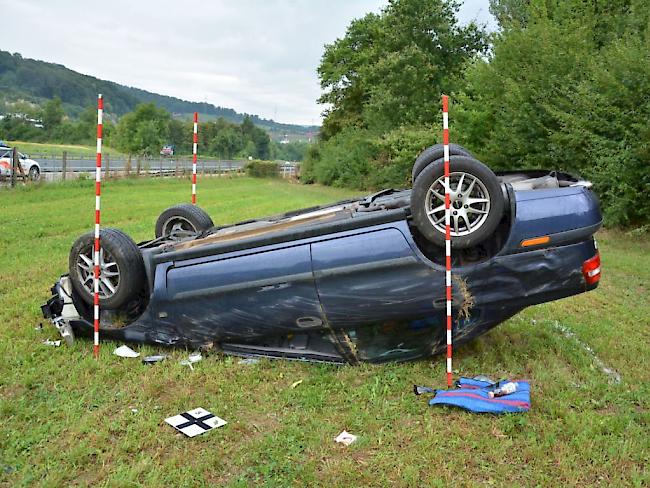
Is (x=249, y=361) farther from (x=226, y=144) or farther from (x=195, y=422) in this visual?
(x=226, y=144)

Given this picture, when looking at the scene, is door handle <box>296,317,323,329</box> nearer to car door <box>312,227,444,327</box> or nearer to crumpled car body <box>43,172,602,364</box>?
crumpled car body <box>43,172,602,364</box>

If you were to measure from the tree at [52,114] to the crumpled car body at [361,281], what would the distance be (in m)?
110

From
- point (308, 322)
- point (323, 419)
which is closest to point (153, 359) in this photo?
point (308, 322)

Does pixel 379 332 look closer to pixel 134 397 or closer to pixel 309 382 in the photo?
pixel 309 382

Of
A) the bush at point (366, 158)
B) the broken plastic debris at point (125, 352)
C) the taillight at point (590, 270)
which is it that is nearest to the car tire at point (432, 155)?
the taillight at point (590, 270)

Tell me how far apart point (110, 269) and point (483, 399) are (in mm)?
3191

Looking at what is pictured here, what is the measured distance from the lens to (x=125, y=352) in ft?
15.3

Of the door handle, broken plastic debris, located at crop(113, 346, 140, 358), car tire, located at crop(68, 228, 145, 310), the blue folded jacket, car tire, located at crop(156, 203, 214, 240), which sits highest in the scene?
car tire, located at crop(156, 203, 214, 240)

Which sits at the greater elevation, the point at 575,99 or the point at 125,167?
the point at 575,99

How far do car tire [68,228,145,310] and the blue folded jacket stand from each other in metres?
2.61

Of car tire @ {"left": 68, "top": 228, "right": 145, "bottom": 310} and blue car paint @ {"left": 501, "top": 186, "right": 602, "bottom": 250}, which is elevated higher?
blue car paint @ {"left": 501, "top": 186, "right": 602, "bottom": 250}

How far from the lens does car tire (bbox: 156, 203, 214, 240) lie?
590cm

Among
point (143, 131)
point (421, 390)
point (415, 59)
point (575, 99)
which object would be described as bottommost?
point (421, 390)

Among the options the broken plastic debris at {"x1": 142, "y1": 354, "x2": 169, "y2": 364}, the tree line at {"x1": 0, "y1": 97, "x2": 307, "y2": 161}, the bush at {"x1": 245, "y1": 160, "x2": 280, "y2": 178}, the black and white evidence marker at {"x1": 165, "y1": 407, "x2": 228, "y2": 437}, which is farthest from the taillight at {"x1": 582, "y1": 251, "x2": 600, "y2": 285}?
the tree line at {"x1": 0, "y1": 97, "x2": 307, "y2": 161}
